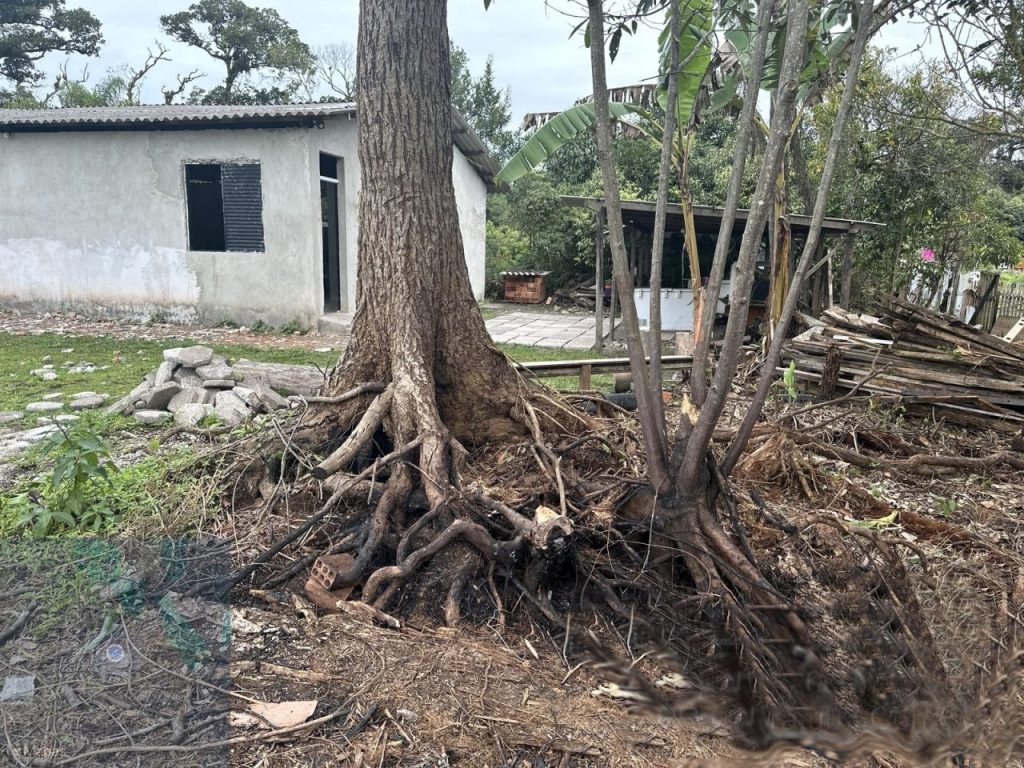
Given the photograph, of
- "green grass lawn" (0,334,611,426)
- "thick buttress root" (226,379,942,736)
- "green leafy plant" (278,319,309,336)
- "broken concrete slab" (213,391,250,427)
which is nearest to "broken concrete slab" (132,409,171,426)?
"broken concrete slab" (213,391,250,427)

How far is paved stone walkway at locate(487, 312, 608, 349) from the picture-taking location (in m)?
13.0

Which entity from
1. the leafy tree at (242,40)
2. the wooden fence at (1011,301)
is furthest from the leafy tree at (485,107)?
the wooden fence at (1011,301)

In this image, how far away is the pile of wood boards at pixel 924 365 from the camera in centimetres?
673

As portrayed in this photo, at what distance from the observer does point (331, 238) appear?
14070 millimetres

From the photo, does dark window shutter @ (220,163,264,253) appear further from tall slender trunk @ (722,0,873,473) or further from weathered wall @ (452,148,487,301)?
tall slender trunk @ (722,0,873,473)

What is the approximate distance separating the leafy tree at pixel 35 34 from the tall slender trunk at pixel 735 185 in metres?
38.3

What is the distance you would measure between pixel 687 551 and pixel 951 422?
4942 millimetres

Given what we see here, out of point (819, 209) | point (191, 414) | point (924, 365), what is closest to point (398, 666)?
point (819, 209)

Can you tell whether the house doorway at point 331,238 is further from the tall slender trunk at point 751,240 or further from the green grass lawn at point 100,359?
the tall slender trunk at point 751,240

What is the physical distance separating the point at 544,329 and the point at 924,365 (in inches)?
341

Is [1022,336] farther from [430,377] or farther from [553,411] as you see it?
[430,377]

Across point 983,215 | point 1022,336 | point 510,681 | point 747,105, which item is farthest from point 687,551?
point 983,215

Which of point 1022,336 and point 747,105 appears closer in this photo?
point 747,105

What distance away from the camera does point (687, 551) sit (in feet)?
11.1
